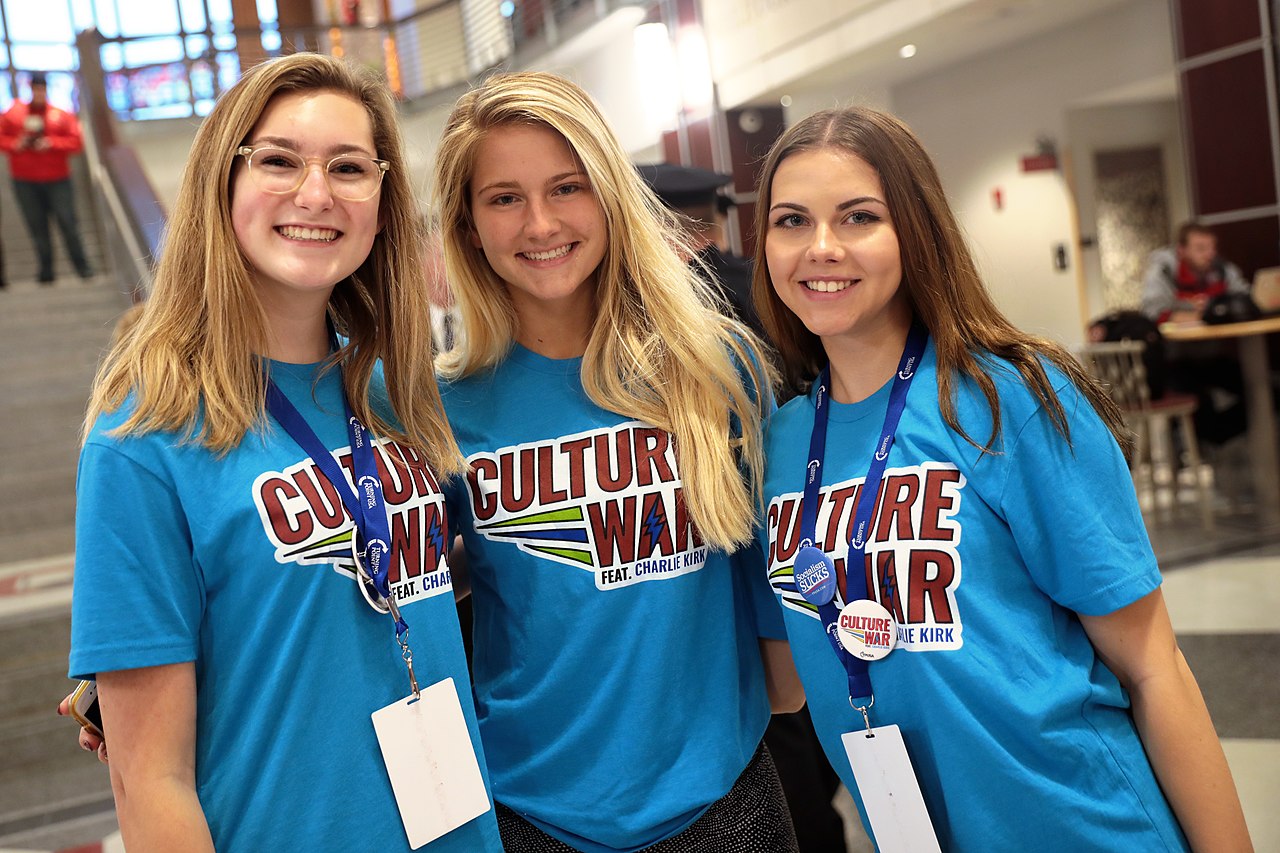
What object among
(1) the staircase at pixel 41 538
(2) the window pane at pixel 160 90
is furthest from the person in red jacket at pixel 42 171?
(2) the window pane at pixel 160 90

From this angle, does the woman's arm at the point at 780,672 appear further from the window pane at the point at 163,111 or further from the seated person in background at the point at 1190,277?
the window pane at the point at 163,111

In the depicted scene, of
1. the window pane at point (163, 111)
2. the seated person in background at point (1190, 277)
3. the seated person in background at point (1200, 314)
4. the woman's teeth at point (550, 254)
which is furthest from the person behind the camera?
the window pane at point (163, 111)

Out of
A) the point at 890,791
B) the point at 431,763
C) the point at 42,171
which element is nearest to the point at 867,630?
the point at 890,791

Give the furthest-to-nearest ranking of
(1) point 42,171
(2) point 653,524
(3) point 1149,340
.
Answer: (1) point 42,171 < (3) point 1149,340 < (2) point 653,524

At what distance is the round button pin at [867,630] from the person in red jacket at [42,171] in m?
8.26

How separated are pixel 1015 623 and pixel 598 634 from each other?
0.56 meters

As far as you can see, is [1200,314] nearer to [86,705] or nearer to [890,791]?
[890,791]

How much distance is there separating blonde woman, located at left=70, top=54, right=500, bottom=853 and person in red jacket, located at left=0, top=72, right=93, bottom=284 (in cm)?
776

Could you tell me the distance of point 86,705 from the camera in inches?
48.9

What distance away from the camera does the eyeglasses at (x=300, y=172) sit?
1345 millimetres

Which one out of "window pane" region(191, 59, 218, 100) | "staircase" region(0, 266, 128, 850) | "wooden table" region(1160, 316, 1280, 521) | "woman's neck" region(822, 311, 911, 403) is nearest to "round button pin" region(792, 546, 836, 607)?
"woman's neck" region(822, 311, 911, 403)

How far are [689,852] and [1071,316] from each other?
10.6m

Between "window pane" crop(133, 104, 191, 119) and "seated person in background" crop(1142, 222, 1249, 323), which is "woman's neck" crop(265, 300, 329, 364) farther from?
"window pane" crop(133, 104, 191, 119)

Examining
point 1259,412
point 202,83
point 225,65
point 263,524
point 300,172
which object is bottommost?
point 1259,412
